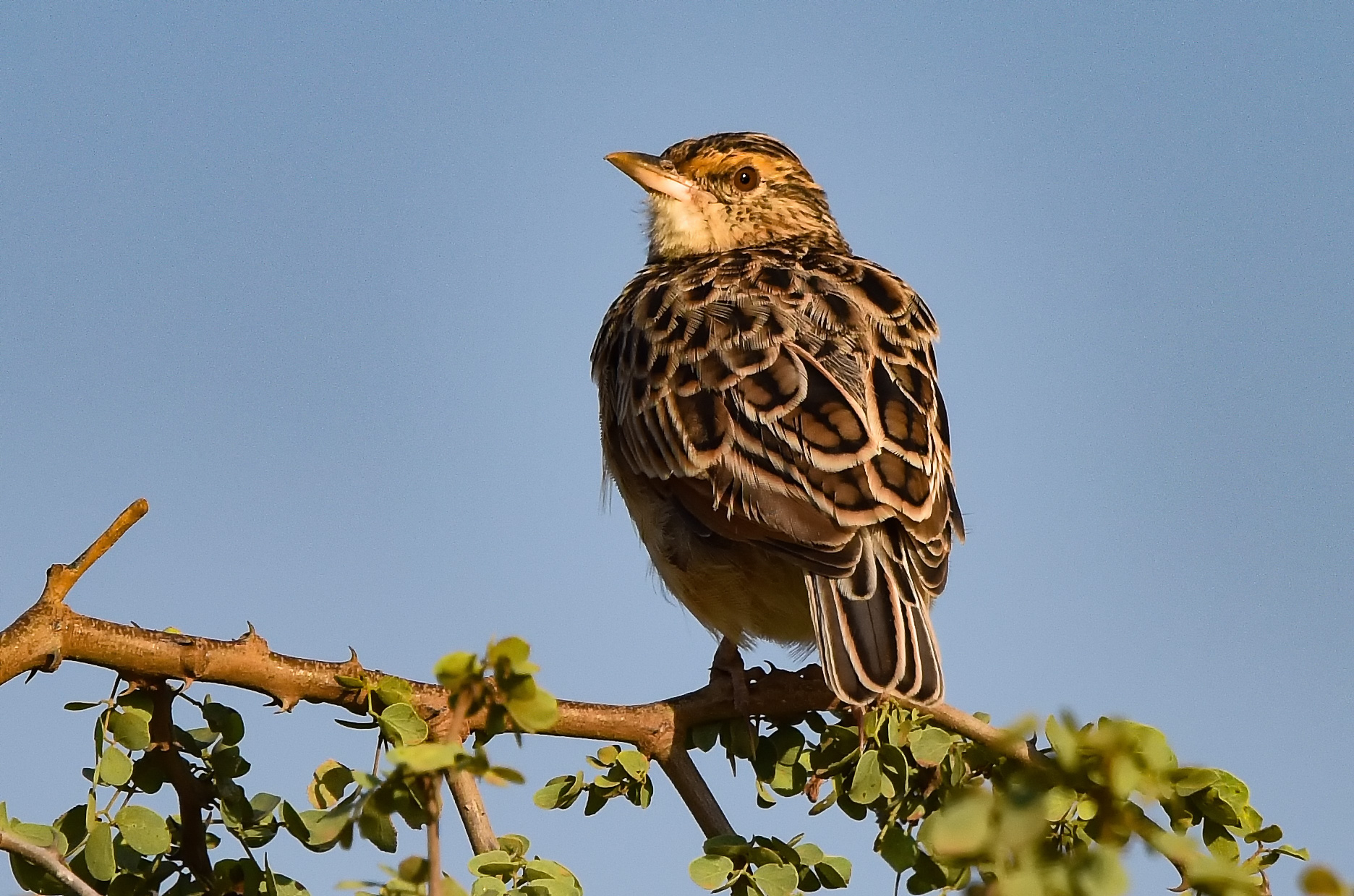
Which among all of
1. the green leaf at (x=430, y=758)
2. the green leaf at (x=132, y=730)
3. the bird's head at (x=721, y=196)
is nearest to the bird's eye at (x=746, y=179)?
the bird's head at (x=721, y=196)

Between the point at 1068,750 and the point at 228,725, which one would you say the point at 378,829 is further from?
the point at 1068,750

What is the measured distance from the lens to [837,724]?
4.30m

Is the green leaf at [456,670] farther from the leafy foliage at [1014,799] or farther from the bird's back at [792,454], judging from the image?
the bird's back at [792,454]

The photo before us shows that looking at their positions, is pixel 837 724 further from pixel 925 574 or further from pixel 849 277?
pixel 849 277

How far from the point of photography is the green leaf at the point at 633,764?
13.0 feet

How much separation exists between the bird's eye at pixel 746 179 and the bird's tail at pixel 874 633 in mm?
3594

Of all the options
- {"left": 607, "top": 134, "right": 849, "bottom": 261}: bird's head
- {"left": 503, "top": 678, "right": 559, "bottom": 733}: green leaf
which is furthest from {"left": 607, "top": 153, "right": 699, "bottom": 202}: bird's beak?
{"left": 503, "top": 678, "right": 559, "bottom": 733}: green leaf

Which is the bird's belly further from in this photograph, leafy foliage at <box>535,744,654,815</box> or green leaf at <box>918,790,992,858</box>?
green leaf at <box>918,790,992,858</box>

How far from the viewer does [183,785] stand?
3.53 metres

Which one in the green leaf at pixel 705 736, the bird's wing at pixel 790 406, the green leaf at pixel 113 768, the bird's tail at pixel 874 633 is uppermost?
the bird's wing at pixel 790 406

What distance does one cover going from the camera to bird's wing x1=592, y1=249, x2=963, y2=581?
17.4 ft

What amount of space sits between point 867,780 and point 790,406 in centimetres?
201

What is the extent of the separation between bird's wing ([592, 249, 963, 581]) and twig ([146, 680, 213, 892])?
2.21 meters

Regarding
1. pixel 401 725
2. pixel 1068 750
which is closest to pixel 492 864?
pixel 401 725
